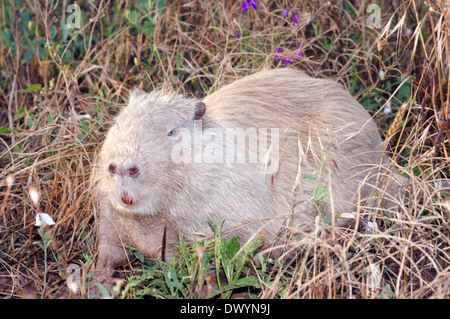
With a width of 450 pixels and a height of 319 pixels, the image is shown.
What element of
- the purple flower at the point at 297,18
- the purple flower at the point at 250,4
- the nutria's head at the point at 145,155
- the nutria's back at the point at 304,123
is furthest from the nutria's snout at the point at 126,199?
the purple flower at the point at 297,18

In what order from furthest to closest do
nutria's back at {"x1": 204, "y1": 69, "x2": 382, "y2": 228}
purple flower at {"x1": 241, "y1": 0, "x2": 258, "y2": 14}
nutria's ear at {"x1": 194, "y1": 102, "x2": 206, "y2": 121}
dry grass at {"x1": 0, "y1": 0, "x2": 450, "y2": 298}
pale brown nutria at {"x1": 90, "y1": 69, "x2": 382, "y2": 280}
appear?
purple flower at {"x1": 241, "y1": 0, "x2": 258, "y2": 14}, dry grass at {"x1": 0, "y1": 0, "x2": 450, "y2": 298}, nutria's back at {"x1": 204, "y1": 69, "x2": 382, "y2": 228}, nutria's ear at {"x1": 194, "y1": 102, "x2": 206, "y2": 121}, pale brown nutria at {"x1": 90, "y1": 69, "x2": 382, "y2": 280}

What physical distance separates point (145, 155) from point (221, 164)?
40 centimetres

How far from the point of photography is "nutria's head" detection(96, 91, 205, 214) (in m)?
2.34

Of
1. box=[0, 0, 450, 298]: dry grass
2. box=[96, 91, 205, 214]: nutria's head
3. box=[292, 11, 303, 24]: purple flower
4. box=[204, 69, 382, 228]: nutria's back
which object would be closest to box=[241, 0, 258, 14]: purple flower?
box=[0, 0, 450, 298]: dry grass

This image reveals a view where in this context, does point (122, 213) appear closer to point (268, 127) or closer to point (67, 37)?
point (268, 127)

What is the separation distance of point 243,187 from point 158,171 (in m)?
0.46

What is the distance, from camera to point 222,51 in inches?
149

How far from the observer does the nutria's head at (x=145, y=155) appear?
7.68 ft

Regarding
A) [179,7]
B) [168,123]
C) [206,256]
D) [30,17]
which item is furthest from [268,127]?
[30,17]

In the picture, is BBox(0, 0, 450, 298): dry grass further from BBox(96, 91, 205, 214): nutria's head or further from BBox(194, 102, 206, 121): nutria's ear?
BBox(194, 102, 206, 121): nutria's ear

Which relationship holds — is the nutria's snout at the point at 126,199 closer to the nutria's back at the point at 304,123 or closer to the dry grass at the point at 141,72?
the dry grass at the point at 141,72

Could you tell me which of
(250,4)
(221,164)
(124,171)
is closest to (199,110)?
(221,164)

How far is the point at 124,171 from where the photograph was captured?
2.31 m

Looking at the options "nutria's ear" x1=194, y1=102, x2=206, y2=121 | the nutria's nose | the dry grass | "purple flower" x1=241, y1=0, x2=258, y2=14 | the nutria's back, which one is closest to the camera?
the nutria's nose
